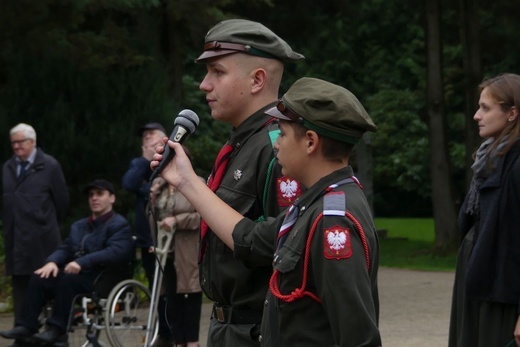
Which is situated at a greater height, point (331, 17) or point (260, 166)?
point (331, 17)

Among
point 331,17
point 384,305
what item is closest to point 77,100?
point 384,305

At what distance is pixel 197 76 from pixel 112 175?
21.7m

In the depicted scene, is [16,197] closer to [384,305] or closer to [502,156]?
[384,305]

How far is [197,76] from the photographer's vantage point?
36625 mm

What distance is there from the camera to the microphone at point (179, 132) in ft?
12.9

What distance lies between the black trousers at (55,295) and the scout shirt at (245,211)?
5946mm

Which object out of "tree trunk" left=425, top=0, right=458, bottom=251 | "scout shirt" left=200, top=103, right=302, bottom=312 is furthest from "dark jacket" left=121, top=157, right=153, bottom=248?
"tree trunk" left=425, top=0, right=458, bottom=251

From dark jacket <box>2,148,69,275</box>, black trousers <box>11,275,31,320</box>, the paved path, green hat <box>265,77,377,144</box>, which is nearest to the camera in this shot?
green hat <box>265,77,377,144</box>

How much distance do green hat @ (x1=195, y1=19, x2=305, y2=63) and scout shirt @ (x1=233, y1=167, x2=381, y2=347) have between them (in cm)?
85

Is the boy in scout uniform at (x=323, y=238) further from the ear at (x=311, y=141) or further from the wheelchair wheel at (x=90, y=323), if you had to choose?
the wheelchair wheel at (x=90, y=323)

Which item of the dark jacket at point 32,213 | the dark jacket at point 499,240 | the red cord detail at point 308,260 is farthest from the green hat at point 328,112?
the dark jacket at point 32,213

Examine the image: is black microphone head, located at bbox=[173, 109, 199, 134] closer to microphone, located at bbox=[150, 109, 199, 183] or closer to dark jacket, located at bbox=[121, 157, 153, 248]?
microphone, located at bbox=[150, 109, 199, 183]

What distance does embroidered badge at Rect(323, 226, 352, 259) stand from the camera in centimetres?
342

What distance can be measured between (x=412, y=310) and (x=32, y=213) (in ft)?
13.9
